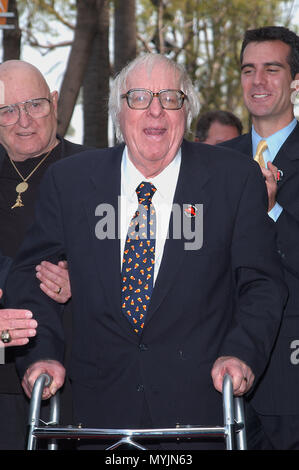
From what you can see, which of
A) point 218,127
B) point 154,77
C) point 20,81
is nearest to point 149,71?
point 154,77

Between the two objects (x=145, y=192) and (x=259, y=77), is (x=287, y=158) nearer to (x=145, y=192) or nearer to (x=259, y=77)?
(x=259, y=77)

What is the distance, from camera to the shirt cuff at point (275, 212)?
4538mm

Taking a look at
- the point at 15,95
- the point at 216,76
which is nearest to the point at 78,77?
the point at 15,95

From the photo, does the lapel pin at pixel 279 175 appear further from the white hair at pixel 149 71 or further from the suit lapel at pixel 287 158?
the white hair at pixel 149 71

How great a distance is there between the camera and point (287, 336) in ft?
14.8

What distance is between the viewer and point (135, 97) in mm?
3996

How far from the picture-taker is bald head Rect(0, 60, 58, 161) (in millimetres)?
4949

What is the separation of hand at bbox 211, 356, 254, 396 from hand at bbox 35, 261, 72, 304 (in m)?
0.95

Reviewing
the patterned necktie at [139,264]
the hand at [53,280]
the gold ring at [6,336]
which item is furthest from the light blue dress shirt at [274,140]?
the gold ring at [6,336]

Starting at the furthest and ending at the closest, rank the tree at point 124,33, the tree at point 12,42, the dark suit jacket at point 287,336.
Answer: the tree at point 124,33 < the tree at point 12,42 < the dark suit jacket at point 287,336

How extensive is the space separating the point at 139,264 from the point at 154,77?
926 millimetres
